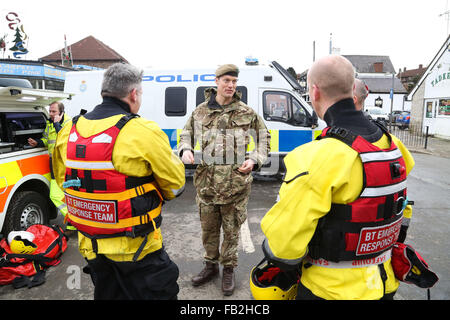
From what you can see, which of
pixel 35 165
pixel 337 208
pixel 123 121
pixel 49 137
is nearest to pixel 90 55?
pixel 49 137

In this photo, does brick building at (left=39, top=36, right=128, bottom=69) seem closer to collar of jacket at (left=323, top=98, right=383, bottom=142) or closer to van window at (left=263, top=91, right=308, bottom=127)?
van window at (left=263, top=91, right=308, bottom=127)

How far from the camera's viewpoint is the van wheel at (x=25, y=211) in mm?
3709

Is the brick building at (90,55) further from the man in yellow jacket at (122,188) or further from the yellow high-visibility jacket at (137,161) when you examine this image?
the yellow high-visibility jacket at (137,161)

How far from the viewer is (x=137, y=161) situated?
71.2 inches

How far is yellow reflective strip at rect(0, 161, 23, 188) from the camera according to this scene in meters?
3.55

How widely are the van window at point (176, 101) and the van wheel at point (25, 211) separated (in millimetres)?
4173

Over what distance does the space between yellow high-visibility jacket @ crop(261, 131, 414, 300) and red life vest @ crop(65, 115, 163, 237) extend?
0.83 m

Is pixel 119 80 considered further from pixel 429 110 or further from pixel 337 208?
pixel 429 110

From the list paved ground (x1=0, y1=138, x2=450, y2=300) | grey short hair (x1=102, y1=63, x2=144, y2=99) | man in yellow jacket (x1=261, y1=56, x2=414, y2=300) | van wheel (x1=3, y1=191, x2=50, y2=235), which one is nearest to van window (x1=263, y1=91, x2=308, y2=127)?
paved ground (x1=0, y1=138, x2=450, y2=300)

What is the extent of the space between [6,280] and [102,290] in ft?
6.57

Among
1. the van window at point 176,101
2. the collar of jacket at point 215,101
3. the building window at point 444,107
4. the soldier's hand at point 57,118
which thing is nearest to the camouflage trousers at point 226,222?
the collar of jacket at point 215,101

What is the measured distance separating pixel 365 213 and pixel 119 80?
1.58m

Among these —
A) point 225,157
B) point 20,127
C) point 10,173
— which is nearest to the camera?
point 225,157

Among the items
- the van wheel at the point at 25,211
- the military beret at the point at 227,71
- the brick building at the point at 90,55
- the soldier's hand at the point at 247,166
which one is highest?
the brick building at the point at 90,55
